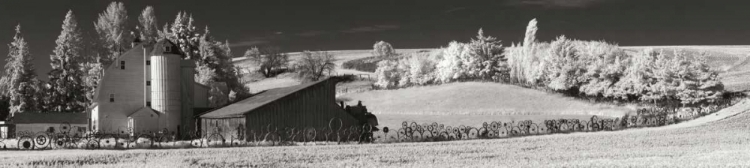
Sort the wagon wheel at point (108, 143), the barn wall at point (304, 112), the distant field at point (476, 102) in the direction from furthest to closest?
1. the distant field at point (476, 102)
2. the barn wall at point (304, 112)
3. the wagon wheel at point (108, 143)

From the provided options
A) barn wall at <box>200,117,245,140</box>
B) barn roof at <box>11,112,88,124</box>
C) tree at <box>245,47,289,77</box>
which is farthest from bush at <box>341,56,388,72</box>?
barn wall at <box>200,117,245,140</box>

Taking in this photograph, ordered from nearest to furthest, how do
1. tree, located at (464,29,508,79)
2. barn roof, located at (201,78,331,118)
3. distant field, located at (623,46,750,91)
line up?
barn roof, located at (201,78,331,118) < distant field, located at (623,46,750,91) < tree, located at (464,29,508,79)

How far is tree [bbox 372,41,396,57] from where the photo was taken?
549ft

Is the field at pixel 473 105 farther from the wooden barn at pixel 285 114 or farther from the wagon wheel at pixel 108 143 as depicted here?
the wagon wheel at pixel 108 143

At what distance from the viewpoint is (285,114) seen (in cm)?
5172

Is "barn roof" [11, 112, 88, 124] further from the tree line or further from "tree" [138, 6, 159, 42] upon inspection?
the tree line

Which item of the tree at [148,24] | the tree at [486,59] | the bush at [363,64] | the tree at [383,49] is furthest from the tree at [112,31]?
the tree at [383,49]

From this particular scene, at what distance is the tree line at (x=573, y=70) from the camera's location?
258 ft

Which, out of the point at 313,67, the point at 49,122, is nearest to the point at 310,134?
the point at 49,122

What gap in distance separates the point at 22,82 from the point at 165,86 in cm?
2119

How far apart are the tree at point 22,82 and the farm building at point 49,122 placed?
15.6 feet

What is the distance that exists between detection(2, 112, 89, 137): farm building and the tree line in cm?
4915

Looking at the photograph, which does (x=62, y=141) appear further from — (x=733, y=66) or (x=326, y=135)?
(x=733, y=66)

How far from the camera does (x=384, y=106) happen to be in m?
94.8
